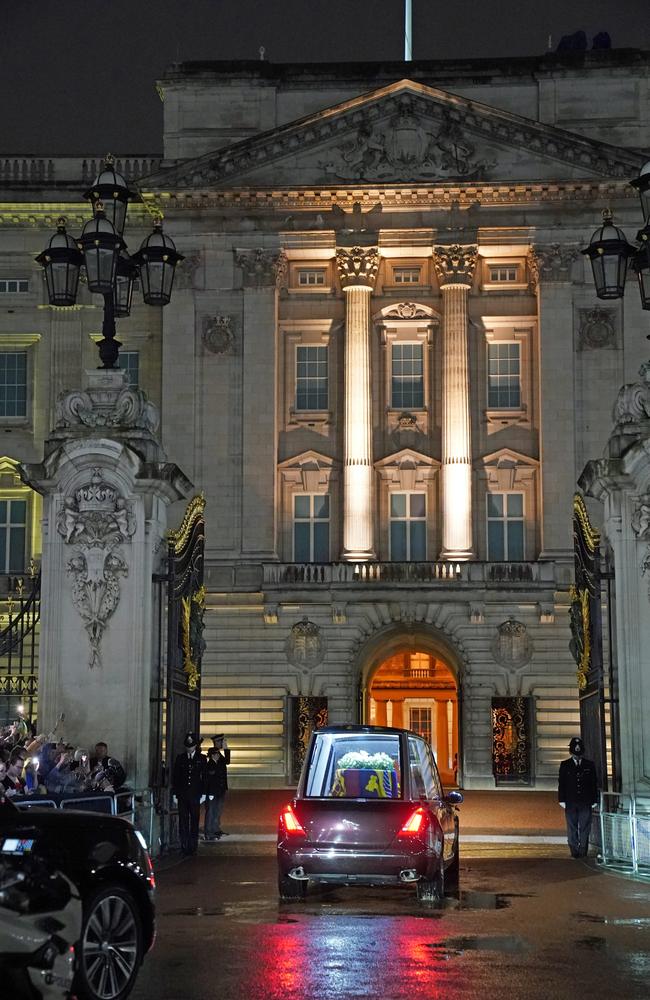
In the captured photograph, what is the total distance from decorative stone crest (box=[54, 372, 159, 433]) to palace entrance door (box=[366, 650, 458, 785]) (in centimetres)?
3818

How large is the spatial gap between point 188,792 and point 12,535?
36063 mm

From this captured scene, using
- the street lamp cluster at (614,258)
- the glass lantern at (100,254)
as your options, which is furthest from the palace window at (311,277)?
the glass lantern at (100,254)

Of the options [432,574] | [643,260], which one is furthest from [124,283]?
[432,574]

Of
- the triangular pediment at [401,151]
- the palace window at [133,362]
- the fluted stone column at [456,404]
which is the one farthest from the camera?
the palace window at [133,362]

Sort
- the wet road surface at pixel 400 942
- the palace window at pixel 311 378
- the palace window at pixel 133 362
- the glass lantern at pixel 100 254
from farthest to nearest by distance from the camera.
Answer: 1. the palace window at pixel 133 362
2. the palace window at pixel 311 378
3. the glass lantern at pixel 100 254
4. the wet road surface at pixel 400 942

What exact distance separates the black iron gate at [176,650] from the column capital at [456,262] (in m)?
34.9

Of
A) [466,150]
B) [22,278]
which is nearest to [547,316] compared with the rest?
[466,150]

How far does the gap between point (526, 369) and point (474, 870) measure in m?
38.2

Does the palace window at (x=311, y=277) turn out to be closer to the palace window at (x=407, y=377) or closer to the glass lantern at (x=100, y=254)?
the palace window at (x=407, y=377)

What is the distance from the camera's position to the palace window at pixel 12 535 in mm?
57531

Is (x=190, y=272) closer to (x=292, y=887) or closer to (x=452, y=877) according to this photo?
(x=452, y=877)

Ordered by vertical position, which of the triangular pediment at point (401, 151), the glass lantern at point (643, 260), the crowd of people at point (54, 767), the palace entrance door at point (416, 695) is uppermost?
the triangular pediment at point (401, 151)

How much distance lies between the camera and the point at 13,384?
Answer: 59.1 m

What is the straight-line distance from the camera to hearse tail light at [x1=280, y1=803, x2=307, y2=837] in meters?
16.8
